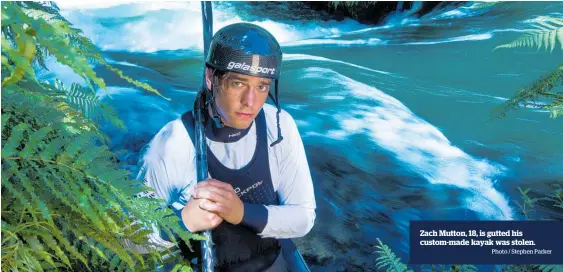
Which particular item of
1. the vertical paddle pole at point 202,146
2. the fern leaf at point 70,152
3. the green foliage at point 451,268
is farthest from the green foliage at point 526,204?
the fern leaf at point 70,152

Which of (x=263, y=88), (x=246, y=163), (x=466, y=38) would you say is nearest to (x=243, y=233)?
(x=246, y=163)

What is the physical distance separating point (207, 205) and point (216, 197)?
3cm

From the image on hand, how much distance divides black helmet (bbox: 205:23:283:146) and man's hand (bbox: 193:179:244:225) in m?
0.39

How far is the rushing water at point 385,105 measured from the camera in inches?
95.7

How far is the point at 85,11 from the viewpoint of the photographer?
94.7 inches

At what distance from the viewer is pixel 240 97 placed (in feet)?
5.16

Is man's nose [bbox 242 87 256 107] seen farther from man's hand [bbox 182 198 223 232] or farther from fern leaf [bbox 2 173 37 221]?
fern leaf [bbox 2 173 37 221]

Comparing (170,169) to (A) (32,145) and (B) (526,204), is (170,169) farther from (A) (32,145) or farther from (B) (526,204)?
(B) (526,204)

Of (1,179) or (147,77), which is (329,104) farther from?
(1,179)

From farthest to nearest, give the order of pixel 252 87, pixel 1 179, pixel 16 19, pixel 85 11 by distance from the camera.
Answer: pixel 85 11 < pixel 252 87 < pixel 1 179 < pixel 16 19

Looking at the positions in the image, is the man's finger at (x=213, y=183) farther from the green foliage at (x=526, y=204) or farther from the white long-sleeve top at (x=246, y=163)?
the green foliage at (x=526, y=204)

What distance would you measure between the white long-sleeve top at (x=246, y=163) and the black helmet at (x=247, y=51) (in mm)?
233

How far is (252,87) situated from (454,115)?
4.18ft

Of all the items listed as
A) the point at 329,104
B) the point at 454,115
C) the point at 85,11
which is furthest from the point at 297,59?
the point at 85,11
